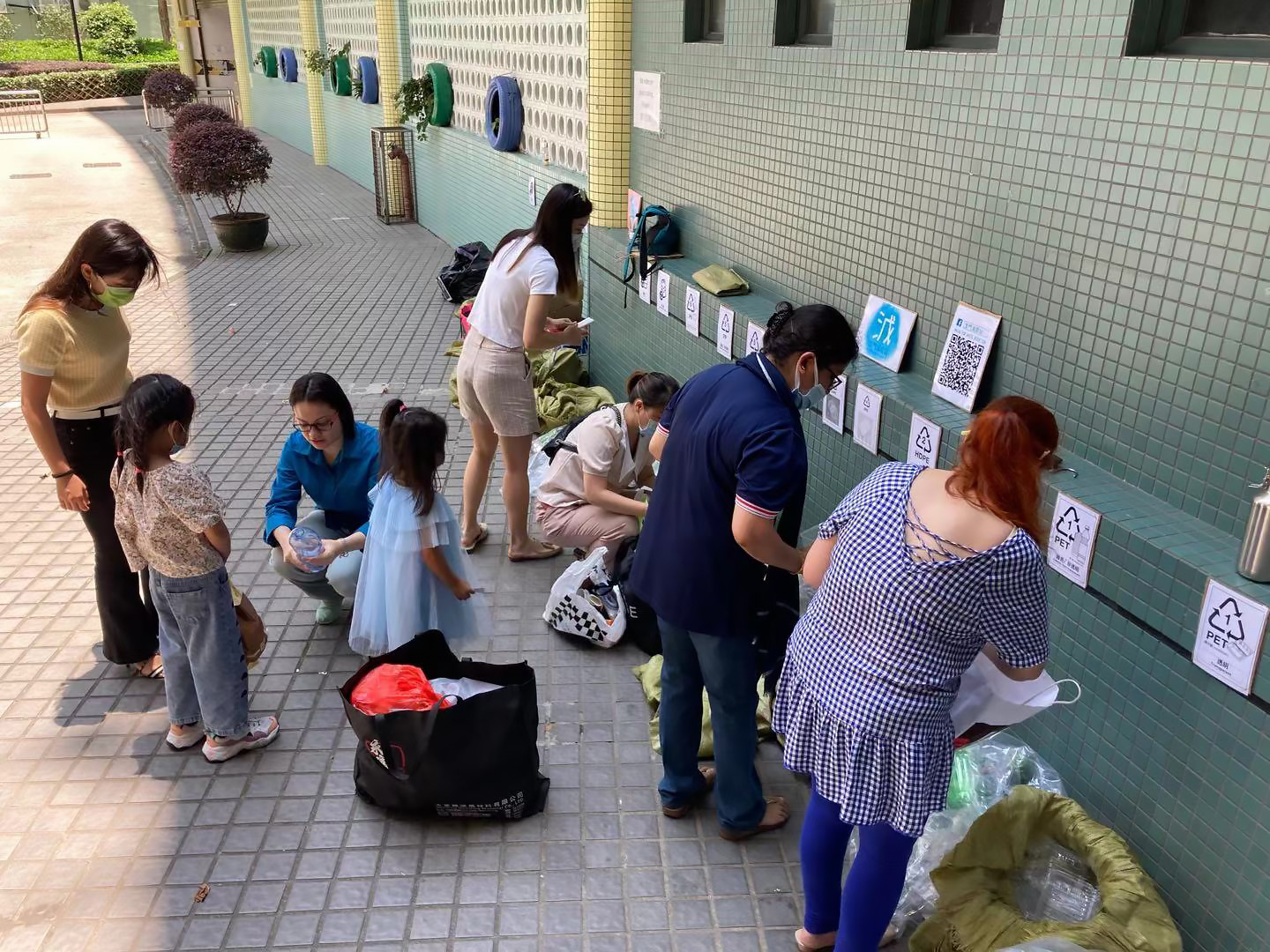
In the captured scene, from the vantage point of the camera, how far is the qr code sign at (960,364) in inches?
134

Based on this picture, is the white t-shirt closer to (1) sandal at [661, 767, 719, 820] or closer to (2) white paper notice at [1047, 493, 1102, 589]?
(1) sandal at [661, 767, 719, 820]

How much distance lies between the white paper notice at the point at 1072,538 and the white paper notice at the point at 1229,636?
374 millimetres

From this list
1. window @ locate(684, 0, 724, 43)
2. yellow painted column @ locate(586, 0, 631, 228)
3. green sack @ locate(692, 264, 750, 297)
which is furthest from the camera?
yellow painted column @ locate(586, 0, 631, 228)

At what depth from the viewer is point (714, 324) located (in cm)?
496

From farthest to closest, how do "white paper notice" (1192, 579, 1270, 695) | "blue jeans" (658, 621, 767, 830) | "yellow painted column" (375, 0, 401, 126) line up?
"yellow painted column" (375, 0, 401, 126) < "blue jeans" (658, 621, 767, 830) < "white paper notice" (1192, 579, 1270, 695)

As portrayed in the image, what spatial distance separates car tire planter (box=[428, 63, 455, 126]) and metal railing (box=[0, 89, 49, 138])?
18429 millimetres

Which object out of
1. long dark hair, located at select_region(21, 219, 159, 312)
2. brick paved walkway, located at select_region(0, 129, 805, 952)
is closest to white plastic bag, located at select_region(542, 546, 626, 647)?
brick paved walkway, located at select_region(0, 129, 805, 952)

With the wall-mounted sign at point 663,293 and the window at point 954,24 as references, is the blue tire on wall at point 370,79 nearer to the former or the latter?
the wall-mounted sign at point 663,293

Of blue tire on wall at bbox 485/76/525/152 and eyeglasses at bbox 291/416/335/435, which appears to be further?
blue tire on wall at bbox 485/76/525/152

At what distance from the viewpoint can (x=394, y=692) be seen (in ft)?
10.9

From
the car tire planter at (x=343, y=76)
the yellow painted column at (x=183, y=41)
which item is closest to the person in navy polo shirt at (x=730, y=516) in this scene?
the car tire planter at (x=343, y=76)

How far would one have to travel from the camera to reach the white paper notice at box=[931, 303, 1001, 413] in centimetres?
335

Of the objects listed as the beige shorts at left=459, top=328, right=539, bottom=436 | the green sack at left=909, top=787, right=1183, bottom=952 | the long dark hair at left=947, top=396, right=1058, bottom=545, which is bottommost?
the green sack at left=909, top=787, right=1183, bottom=952

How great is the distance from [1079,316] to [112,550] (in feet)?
11.6
